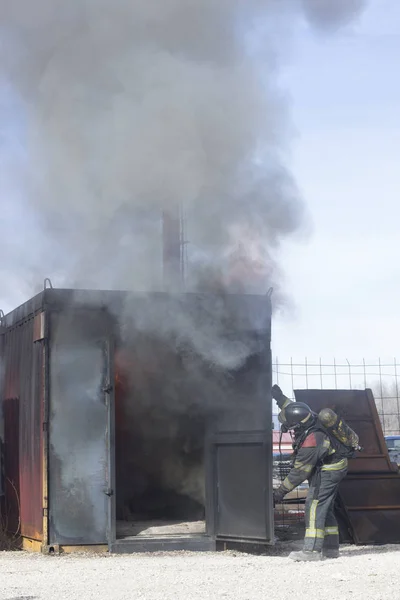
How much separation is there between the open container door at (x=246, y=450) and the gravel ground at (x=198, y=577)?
363 millimetres

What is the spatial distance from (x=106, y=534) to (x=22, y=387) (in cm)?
224

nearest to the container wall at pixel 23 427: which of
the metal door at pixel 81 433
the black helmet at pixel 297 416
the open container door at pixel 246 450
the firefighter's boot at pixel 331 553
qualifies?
the metal door at pixel 81 433

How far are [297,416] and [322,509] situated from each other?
1.02 meters

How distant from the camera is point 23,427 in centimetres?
1063

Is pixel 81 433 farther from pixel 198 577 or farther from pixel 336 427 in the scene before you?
pixel 336 427

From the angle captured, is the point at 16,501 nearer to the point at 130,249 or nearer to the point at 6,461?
the point at 6,461

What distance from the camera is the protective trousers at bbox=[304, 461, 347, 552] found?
916 centimetres

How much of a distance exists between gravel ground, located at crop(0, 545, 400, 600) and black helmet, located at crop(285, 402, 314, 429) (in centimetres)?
143

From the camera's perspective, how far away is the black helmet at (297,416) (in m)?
9.55

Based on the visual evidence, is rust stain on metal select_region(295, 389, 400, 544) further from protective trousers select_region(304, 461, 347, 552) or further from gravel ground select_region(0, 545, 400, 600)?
protective trousers select_region(304, 461, 347, 552)

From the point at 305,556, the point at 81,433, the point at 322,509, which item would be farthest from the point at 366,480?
the point at 81,433

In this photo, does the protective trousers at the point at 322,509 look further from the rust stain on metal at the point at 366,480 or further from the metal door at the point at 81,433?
the metal door at the point at 81,433

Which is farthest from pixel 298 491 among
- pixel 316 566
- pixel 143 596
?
pixel 143 596

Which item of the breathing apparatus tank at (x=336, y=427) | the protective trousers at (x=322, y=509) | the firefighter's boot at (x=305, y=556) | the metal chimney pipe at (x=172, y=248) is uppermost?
the metal chimney pipe at (x=172, y=248)
